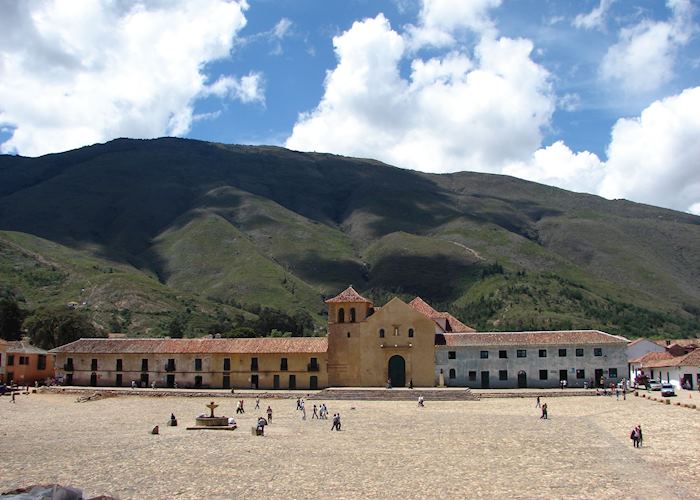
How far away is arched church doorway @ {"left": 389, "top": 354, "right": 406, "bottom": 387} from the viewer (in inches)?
2443

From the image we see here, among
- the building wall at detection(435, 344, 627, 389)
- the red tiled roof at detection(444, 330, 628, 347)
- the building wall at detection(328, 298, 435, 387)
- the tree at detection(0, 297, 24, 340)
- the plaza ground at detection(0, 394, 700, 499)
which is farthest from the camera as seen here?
the tree at detection(0, 297, 24, 340)

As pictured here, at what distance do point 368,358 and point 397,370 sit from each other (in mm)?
2625

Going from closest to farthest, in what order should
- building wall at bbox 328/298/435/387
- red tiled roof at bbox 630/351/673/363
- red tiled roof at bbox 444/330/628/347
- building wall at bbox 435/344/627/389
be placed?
building wall at bbox 435/344/627/389, red tiled roof at bbox 444/330/628/347, building wall at bbox 328/298/435/387, red tiled roof at bbox 630/351/673/363

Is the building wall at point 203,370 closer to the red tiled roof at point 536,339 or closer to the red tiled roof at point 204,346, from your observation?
the red tiled roof at point 204,346

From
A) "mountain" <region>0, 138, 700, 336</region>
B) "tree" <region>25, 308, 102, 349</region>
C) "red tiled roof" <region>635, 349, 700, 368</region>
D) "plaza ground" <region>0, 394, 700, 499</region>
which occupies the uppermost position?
"mountain" <region>0, 138, 700, 336</region>

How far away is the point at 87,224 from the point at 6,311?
4175 inches

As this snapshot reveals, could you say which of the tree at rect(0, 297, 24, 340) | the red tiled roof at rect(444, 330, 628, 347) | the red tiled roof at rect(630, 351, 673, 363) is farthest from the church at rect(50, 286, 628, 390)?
the tree at rect(0, 297, 24, 340)

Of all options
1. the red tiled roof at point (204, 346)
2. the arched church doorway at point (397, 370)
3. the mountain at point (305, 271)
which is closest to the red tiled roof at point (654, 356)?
the arched church doorway at point (397, 370)

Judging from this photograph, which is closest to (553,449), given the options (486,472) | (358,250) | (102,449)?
(486,472)

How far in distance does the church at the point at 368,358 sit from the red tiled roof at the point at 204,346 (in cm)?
9

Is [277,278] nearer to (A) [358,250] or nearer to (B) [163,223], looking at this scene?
(A) [358,250]

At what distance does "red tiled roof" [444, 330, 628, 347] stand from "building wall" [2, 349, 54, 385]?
38.6 m

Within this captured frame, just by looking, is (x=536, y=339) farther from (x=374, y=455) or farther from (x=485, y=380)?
(x=374, y=455)

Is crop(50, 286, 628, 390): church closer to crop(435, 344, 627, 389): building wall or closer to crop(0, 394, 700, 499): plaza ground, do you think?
crop(435, 344, 627, 389): building wall
